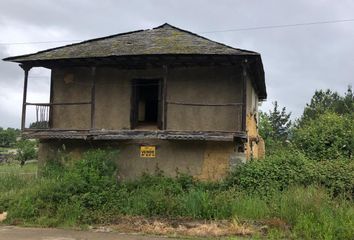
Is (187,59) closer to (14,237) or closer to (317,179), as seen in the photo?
(317,179)

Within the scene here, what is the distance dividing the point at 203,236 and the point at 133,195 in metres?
3.87

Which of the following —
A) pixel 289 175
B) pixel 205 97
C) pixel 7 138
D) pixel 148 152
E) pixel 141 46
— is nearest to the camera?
pixel 289 175

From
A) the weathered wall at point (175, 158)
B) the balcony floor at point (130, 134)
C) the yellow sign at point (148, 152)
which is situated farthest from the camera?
the yellow sign at point (148, 152)

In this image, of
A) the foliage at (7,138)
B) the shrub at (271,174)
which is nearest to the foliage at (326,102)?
the shrub at (271,174)

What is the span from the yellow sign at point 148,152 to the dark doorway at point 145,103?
2.77 ft

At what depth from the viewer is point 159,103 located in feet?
56.1

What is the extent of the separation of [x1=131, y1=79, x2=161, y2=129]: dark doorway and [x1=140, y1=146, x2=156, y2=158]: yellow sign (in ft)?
2.77

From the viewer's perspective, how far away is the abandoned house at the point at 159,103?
630 inches

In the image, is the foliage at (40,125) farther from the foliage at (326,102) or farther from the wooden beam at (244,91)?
the foliage at (326,102)

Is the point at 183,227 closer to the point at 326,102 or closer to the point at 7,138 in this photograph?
the point at 326,102

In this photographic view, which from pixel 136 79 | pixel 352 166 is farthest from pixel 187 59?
pixel 352 166

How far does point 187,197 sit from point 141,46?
6017mm

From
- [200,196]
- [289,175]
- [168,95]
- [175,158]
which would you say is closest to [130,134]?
[175,158]

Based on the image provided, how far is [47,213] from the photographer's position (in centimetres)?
1402
